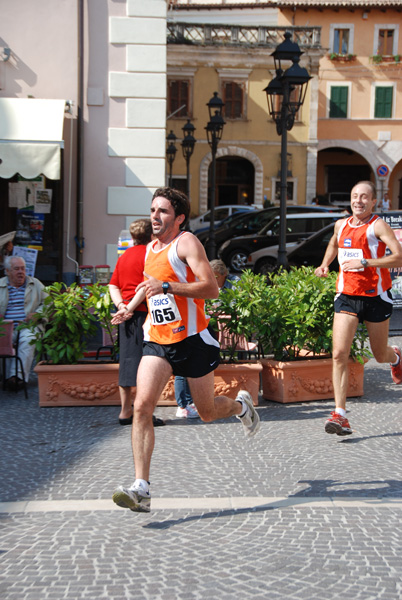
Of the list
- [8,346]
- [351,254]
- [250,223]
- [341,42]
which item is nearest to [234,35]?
[341,42]

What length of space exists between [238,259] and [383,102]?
26.7 m

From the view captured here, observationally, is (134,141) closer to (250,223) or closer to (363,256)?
(363,256)

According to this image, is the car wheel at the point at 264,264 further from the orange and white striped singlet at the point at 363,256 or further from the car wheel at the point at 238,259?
the orange and white striped singlet at the point at 363,256

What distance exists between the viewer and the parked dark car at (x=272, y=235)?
2284 cm

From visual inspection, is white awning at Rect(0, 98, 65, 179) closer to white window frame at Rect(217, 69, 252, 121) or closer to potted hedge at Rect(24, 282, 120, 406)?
potted hedge at Rect(24, 282, 120, 406)

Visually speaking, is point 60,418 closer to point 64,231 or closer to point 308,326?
point 308,326

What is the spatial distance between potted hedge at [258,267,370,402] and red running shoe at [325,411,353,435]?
4.92 feet

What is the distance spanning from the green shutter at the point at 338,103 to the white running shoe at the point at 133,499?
43.8 m

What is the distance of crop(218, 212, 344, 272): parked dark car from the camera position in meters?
22.8

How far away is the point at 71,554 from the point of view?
409 centimetres

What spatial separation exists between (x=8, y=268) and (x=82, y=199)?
4363 mm

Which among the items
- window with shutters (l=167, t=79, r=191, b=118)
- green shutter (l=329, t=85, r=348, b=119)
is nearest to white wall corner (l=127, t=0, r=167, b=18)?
window with shutters (l=167, t=79, r=191, b=118)

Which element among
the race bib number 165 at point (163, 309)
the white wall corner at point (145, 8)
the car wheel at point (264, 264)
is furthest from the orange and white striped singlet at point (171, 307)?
the car wheel at point (264, 264)

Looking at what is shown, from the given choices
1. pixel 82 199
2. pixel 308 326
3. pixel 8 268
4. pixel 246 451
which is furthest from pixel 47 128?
pixel 246 451
